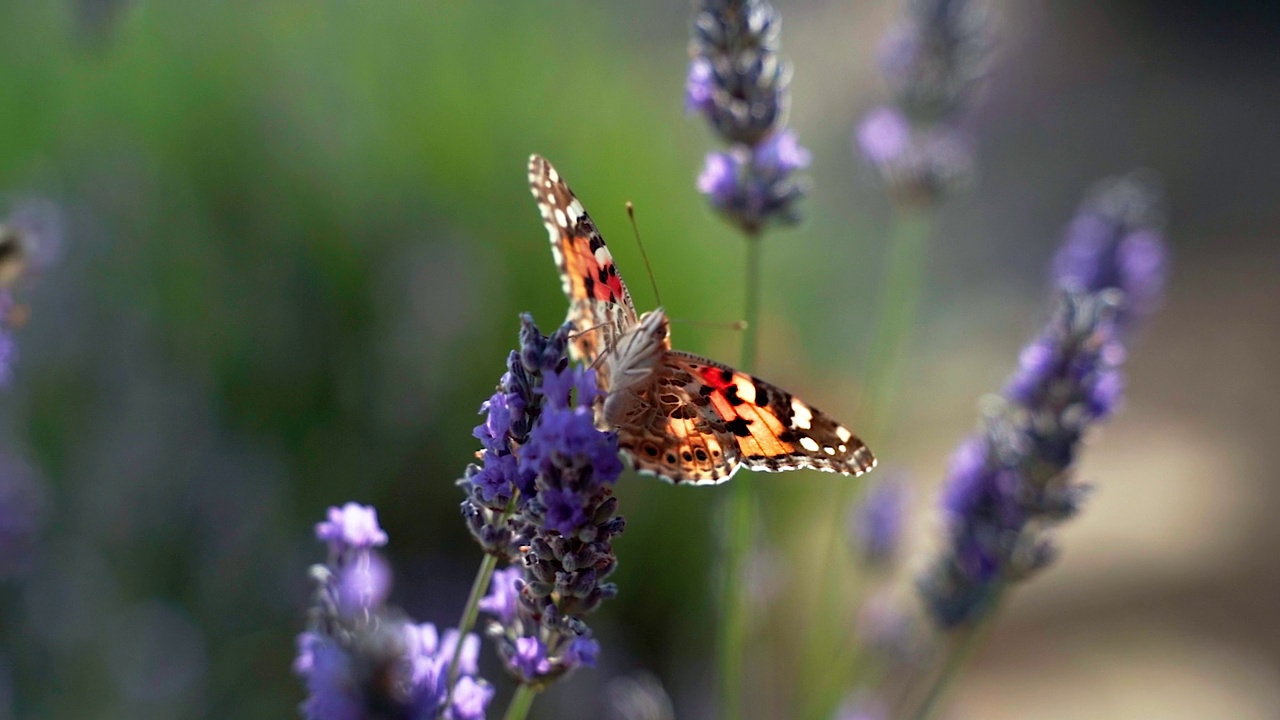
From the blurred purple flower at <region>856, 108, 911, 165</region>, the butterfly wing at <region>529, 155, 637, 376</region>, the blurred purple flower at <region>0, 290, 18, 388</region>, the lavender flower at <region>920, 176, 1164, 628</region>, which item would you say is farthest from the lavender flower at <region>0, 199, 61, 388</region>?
the blurred purple flower at <region>856, 108, 911, 165</region>

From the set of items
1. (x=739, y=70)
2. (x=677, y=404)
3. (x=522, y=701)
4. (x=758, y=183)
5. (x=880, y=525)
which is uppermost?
(x=739, y=70)

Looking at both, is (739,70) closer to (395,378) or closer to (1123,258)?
(1123,258)

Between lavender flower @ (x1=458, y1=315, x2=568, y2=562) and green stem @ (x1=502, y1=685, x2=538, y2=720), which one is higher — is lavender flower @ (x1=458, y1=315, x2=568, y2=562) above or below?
above

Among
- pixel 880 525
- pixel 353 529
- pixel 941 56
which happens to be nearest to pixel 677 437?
pixel 353 529

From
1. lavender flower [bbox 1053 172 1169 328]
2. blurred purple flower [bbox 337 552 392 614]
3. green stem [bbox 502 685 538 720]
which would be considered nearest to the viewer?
blurred purple flower [bbox 337 552 392 614]

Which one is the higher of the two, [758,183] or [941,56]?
[941,56]

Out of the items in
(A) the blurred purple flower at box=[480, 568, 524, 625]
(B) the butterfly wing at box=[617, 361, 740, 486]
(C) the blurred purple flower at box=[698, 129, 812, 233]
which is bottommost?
(A) the blurred purple flower at box=[480, 568, 524, 625]

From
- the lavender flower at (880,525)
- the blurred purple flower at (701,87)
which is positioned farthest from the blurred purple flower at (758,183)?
the lavender flower at (880,525)

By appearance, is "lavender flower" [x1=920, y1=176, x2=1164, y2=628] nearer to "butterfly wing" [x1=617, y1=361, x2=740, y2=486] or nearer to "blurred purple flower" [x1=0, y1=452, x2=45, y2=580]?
"butterfly wing" [x1=617, y1=361, x2=740, y2=486]
